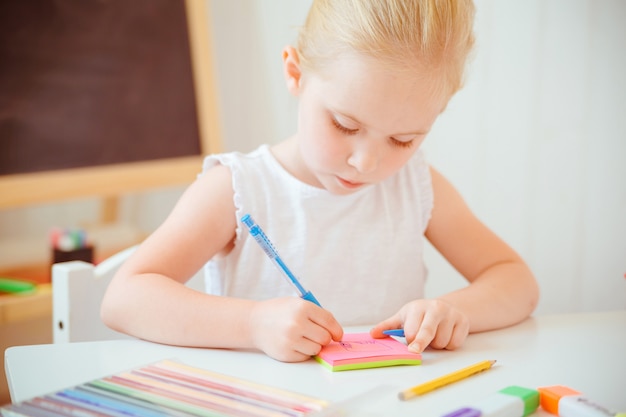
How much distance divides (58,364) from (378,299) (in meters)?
0.52

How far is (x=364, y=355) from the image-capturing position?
684mm

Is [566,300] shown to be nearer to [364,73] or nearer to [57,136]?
[364,73]

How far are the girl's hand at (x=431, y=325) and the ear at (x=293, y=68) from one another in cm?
32

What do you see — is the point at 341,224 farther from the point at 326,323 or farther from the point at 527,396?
Answer: the point at 527,396

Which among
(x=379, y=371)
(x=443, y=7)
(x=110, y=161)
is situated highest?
(x=443, y=7)

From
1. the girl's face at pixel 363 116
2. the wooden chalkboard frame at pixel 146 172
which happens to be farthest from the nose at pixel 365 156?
the wooden chalkboard frame at pixel 146 172

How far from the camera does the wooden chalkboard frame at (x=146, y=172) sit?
1.56 m

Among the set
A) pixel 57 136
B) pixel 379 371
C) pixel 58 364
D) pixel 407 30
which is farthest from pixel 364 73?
→ pixel 57 136

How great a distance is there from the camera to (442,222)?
3.55 feet

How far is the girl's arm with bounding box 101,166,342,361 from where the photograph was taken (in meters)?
0.71

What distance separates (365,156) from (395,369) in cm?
26

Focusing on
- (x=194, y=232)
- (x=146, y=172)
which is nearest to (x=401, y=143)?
(x=194, y=232)

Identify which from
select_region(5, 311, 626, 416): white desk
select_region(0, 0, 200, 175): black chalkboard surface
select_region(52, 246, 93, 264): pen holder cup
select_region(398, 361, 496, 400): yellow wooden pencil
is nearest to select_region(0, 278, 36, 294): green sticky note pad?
select_region(52, 246, 93, 264): pen holder cup

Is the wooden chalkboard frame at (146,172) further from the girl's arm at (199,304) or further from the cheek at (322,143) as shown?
the cheek at (322,143)
